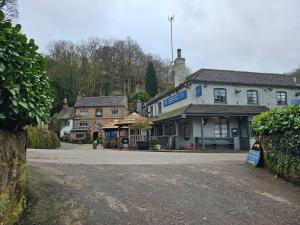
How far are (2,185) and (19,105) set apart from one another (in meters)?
1.13

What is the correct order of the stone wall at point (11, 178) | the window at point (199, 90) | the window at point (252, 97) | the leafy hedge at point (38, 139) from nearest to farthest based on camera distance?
the stone wall at point (11, 178) < the leafy hedge at point (38, 139) < the window at point (199, 90) < the window at point (252, 97)

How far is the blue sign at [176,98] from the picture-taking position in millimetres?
28978

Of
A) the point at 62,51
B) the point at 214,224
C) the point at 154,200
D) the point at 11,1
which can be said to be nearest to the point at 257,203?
the point at 214,224

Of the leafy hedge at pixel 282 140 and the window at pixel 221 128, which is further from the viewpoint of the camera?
the window at pixel 221 128

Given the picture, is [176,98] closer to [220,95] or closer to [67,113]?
[220,95]

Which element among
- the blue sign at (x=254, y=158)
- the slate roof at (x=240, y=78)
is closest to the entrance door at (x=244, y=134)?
the slate roof at (x=240, y=78)

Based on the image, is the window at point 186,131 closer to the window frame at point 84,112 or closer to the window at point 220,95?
the window at point 220,95

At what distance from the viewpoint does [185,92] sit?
28625mm

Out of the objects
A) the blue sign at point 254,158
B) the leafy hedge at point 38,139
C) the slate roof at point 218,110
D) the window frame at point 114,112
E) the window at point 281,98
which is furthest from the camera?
the window frame at point 114,112

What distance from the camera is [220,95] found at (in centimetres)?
2853

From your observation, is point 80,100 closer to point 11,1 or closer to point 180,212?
point 11,1

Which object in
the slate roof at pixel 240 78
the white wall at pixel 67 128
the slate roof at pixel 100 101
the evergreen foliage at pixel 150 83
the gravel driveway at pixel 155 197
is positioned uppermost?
→ the evergreen foliage at pixel 150 83

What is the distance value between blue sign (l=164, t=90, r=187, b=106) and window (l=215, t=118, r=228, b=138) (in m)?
3.66

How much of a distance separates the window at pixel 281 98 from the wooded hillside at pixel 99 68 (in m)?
38.1
